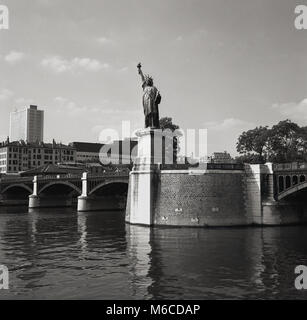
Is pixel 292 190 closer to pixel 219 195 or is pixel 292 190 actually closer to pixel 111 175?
pixel 219 195

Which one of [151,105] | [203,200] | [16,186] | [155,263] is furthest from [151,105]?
[16,186]

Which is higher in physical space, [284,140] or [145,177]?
[284,140]

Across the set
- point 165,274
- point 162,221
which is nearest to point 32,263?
point 165,274

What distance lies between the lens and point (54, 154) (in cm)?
13688

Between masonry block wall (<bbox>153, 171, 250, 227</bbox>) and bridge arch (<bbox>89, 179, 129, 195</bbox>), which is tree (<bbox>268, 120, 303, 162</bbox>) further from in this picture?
masonry block wall (<bbox>153, 171, 250, 227</bbox>)

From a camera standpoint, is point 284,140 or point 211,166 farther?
point 284,140

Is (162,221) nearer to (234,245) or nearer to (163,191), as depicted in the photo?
(163,191)

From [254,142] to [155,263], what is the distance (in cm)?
4703

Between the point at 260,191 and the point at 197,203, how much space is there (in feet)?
20.2

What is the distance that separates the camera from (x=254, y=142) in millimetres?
67938

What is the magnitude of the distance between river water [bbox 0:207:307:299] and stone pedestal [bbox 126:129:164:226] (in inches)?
152

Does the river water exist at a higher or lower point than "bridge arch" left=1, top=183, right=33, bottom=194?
lower

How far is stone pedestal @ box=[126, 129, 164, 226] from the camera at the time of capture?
138 feet

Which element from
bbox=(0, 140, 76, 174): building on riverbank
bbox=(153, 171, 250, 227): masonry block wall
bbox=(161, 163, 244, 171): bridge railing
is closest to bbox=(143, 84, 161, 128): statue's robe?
bbox=(161, 163, 244, 171): bridge railing
